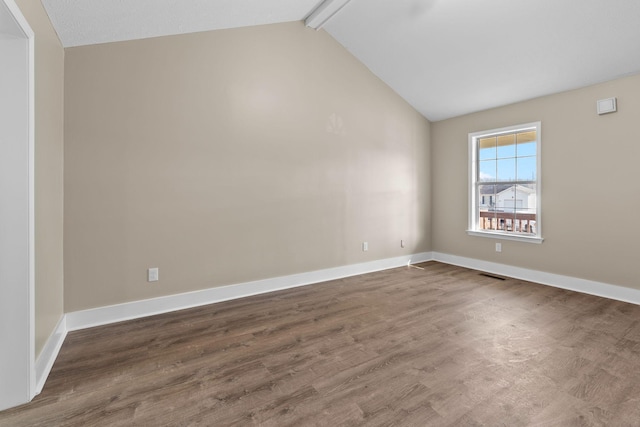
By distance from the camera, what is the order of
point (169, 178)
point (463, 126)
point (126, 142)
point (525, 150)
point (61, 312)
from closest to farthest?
point (61, 312), point (126, 142), point (169, 178), point (525, 150), point (463, 126)

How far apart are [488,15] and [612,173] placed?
7.11ft

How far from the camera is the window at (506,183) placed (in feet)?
13.1

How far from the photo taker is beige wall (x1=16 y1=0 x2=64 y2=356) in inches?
73.9

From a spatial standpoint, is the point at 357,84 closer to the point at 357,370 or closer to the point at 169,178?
the point at 169,178

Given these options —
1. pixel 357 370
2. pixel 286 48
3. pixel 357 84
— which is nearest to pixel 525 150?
pixel 357 84

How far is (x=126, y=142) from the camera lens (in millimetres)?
2746

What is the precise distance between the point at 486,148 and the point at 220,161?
3866 millimetres

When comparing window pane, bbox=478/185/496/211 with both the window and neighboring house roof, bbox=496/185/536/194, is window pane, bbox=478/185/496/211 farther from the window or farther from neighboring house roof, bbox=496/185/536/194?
neighboring house roof, bbox=496/185/536/194

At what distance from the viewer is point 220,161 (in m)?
3.21

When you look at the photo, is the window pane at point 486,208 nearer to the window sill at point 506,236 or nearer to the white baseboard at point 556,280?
the window sill at point 506,236

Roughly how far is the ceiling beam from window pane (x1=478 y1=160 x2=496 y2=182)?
3.02 metres

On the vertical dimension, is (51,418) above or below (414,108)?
below

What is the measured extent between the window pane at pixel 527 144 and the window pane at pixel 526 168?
0.23 ft

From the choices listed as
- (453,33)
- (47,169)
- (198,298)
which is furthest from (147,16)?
(453,33)
